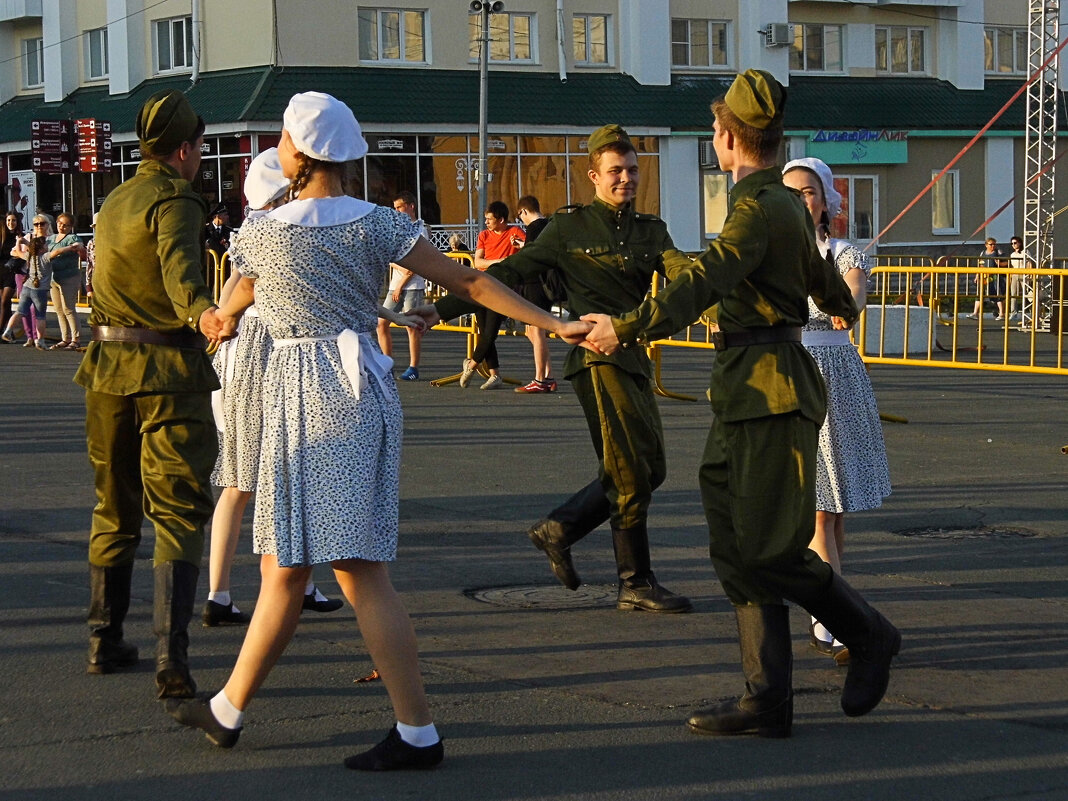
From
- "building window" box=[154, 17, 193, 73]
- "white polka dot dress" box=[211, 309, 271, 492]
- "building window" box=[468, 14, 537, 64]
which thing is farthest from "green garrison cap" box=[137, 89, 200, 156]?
"building window" box=[154, 17, 193, 73]

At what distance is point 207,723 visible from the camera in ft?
16.4

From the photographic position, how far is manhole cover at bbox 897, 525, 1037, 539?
29.4 feet

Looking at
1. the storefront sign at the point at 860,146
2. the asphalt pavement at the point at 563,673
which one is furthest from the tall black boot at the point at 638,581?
the storefront sign at the point at 860,146

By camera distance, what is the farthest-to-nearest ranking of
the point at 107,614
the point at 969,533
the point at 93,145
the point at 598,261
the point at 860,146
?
1. the point at 860,146
2. the point at 93,145
3. the point at 969,533
4. the point at 598,261
5. the point at 107,614

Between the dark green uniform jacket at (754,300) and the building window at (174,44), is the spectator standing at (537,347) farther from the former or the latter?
the building window at (174,44)

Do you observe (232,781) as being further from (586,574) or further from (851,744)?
(586,574)

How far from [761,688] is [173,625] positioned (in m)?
1.94

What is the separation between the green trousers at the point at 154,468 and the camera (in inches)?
221

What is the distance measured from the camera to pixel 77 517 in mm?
9406

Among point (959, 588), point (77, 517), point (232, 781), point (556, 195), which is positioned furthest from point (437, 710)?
point (556, 195)

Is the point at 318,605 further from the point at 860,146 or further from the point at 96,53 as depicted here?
the point at 96,53

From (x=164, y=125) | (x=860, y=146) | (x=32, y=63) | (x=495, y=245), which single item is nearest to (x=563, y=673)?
(x=164, y=125)

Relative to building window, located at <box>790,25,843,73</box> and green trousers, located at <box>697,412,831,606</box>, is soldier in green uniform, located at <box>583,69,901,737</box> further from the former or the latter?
building window, located at <box>790,25,843,73</box>

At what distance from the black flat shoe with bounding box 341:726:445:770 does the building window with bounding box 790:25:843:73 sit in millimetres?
43957
